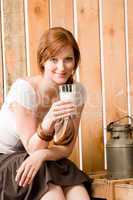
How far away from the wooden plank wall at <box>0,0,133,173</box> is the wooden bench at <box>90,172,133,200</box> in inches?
17.7

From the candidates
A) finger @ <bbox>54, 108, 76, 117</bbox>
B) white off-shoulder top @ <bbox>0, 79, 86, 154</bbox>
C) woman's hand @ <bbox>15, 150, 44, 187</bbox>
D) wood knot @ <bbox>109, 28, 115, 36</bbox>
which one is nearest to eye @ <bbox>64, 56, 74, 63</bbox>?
white off-shoulder top @ <bbox>0, 79, 86, 154</bbox>

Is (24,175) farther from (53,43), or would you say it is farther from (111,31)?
(111,31)

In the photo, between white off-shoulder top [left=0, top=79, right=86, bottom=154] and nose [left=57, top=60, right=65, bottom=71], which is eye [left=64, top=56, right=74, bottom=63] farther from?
white off-shoulder top [left=0, top=79, right=86, bottom=154]

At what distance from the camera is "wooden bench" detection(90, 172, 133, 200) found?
209 centimetres

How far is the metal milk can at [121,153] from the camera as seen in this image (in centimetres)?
232

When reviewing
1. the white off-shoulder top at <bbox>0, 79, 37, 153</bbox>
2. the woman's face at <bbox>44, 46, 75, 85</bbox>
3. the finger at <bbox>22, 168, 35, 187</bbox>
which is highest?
the woman's face at <bbox>44, 46, 75, 85</bbox>

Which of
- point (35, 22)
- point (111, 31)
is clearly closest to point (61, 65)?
point (35, 22)

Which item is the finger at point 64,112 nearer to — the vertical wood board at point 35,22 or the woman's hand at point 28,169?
the woman's hand at point 28,169

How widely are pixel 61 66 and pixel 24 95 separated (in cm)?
20

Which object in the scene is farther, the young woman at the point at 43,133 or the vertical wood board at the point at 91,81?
the vertical wood board at the point at 91,81

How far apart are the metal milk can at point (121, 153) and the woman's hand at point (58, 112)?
502 mm

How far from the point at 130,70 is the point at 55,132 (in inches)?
35.6

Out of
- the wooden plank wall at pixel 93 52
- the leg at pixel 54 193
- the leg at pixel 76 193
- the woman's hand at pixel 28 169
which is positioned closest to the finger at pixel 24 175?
the woman's hand at pixel 28 169

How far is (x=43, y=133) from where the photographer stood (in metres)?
1.96
